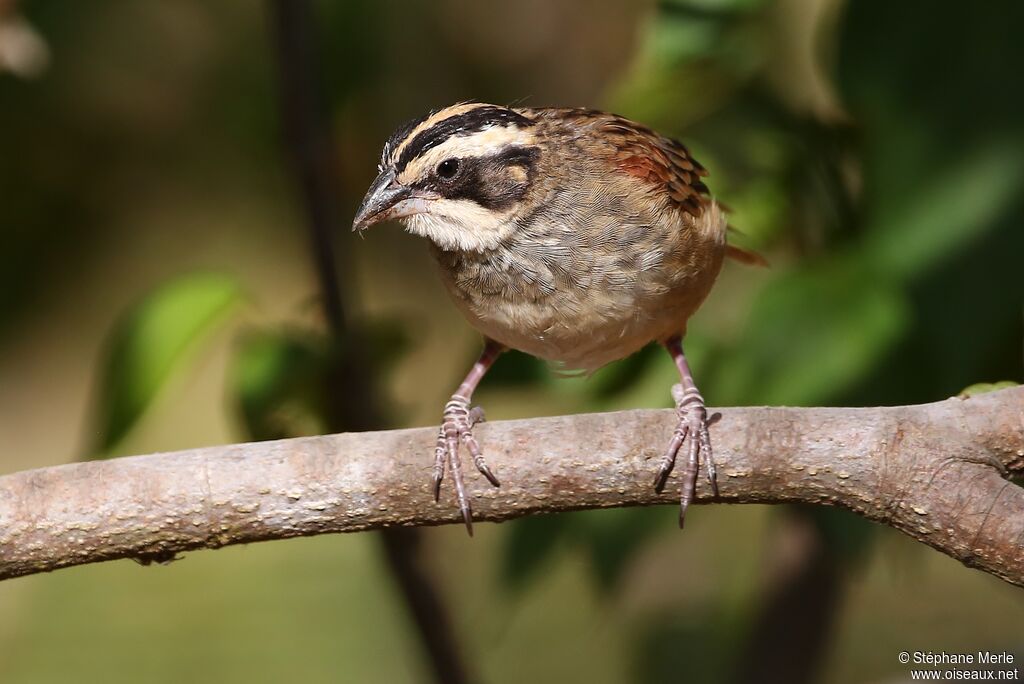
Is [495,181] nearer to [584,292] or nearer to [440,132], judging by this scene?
[440,132]

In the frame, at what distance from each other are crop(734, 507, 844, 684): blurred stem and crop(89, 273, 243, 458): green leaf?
7.36ft

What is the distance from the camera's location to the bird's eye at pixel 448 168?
12.3 feet

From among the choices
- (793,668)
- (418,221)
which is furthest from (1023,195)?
(793,668)

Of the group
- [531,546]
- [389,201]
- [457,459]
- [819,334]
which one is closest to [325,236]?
[389,201]

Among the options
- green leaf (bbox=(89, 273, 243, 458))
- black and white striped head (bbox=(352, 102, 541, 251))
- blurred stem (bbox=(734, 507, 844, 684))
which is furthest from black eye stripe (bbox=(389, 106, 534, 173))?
blurred stem (bbox=(734, 507, 844, 684))

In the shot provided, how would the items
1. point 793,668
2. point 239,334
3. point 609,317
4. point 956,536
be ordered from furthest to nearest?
1. point 793,668
2. point 239,334
3. point 609,317
4. point 956,536

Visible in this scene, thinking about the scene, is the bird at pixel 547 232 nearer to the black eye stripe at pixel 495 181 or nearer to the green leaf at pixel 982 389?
the black eye stripe at pixel 495 181

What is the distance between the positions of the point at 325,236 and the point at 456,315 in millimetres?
5079

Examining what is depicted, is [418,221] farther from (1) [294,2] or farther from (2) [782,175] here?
(2) [782,175]

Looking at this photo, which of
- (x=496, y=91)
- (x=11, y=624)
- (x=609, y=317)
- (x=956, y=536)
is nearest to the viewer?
(x=956, y=536)

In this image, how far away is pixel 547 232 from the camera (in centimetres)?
377

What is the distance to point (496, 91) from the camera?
8375 mm

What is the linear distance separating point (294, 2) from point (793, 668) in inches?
117
